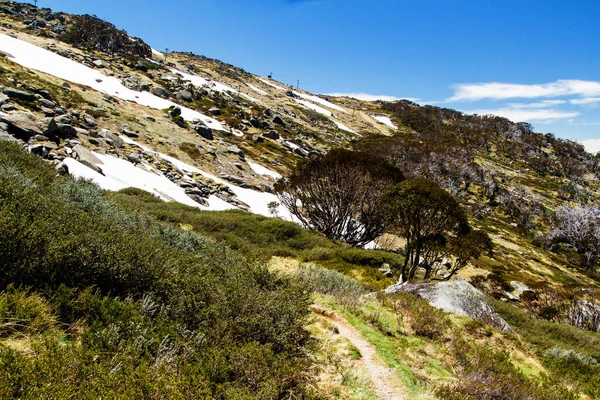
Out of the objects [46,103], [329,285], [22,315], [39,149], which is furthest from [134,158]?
[22,315]

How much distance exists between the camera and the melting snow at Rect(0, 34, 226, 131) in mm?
40812

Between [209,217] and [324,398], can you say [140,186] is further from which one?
[324,398]

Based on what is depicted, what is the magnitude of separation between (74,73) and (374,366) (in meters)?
52.1

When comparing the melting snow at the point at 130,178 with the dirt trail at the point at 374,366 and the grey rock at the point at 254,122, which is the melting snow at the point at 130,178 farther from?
the grey rock at the point at 254,122

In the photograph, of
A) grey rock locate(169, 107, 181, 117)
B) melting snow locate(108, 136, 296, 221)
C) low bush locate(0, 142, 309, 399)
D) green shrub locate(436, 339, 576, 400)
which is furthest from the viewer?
grey rock locate(169, 107, 181, 117)

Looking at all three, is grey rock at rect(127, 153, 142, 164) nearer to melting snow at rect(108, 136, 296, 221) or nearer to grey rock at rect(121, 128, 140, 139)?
melting snow at rect(108, 136, 296, 221)

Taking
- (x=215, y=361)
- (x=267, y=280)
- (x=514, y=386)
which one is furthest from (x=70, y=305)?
(x=514, y=386)

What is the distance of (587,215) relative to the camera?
5709 cm

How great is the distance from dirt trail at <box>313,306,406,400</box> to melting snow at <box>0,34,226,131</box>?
4423 cm

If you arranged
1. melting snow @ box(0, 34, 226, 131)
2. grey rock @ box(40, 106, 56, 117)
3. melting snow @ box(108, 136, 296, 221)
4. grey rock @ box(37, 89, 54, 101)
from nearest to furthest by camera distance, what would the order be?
grey rock @ box(40, 106, 56, 117) → grey rock @ box(37, 89, 54, 101) → melting snow @ box(108, 136, 296, 221) → melting snow @ box(0, 34, 226, 131)

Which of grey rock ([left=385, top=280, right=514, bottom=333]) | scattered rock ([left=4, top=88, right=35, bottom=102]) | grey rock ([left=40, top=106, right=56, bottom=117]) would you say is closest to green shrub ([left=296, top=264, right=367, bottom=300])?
grey rock ([left=385, top=280, right=514, bottom=333])

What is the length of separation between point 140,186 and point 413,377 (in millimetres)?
20586

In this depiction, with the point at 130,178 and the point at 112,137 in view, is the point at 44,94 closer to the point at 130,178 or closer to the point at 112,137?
the point at 112,137

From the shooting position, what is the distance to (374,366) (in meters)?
5.16
